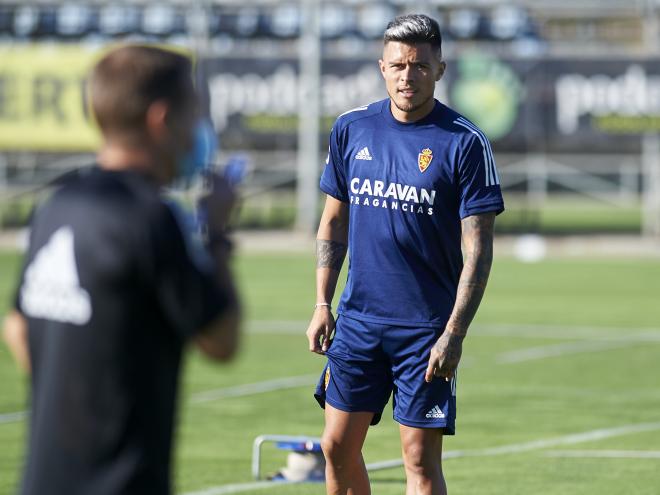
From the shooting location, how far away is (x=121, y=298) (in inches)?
139

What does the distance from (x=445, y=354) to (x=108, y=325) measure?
3.05m

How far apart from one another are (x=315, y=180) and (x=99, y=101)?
102 feet

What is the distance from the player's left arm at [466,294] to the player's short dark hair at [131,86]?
297 cm

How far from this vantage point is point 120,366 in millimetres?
3561

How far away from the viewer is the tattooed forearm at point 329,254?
704 cm

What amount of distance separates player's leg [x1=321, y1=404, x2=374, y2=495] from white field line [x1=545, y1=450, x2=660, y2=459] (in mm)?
3634

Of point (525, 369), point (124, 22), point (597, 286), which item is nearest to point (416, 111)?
point (525, 369)

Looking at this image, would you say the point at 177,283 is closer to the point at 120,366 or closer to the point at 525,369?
the point at 120,366

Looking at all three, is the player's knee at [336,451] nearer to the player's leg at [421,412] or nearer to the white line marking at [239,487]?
the player's leg at [421,412]

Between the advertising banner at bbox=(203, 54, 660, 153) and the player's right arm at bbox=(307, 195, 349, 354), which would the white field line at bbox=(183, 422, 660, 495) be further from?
the advertising banner at bbox=(203, 54, 660, 153)

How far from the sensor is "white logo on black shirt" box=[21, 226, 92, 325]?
3.55 m

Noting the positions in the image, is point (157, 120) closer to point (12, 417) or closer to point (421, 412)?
point (421, 412)

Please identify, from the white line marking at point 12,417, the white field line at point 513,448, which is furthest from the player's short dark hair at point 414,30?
the white line marking at point 12,417

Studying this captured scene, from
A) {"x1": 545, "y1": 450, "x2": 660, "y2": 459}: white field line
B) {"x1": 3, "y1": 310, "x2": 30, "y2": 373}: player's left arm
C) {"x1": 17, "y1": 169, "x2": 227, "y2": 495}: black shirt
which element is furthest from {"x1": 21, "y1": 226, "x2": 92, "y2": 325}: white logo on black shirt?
{"x1": 545, "y1": 450, "x2": 660, "y2": 459}: white field line
